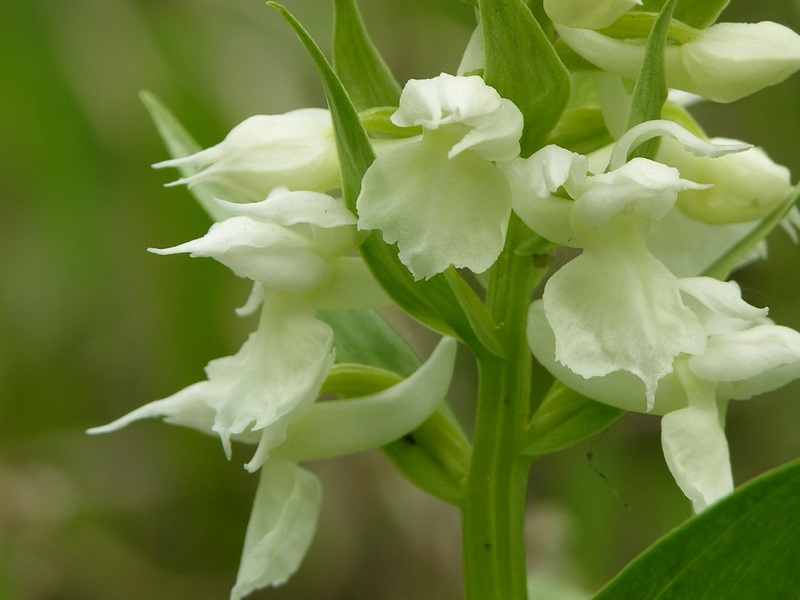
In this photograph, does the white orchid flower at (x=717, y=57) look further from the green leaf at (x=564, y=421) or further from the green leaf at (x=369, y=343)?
the green leaf at (x=369, y=343)

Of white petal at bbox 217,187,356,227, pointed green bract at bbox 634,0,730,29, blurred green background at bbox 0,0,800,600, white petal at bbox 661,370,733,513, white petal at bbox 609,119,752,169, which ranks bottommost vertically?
blurred green background at bbox 0,0,800,600

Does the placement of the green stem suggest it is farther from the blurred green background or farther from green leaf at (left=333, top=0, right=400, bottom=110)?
the blurred green background

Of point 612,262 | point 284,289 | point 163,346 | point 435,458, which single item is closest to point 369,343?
point 435,458

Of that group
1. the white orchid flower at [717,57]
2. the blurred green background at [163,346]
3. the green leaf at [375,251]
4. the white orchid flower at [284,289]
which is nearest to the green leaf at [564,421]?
the green leaf at [375,251]

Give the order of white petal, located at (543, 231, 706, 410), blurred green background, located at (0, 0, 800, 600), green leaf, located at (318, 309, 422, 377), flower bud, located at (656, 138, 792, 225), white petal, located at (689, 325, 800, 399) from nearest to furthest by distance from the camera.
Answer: white petal, located at (543, 231, 706, 410), white petal, located at (689, 325, 800, 399), flower bud, located at (656, 138, 792, 225), green leaf, located at (318, 309, 422, 377), blurred green background, located at (0, 0, 800, 600)

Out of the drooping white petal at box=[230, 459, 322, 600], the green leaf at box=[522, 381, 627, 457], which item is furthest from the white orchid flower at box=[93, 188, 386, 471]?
the green leaf at box=[522, 381, 627, 457]

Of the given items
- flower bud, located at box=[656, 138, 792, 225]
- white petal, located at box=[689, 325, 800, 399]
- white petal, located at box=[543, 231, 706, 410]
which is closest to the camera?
white petal, located at box=[543, 231, 706, 410]

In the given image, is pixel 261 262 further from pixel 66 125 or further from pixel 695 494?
pixel 66 125

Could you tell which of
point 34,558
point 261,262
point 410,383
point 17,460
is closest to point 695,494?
point 410,383
